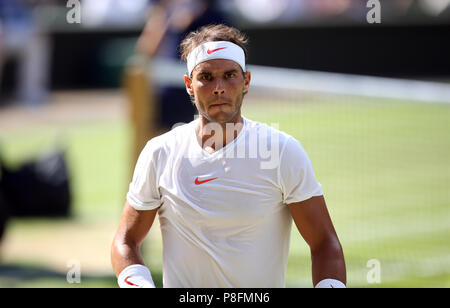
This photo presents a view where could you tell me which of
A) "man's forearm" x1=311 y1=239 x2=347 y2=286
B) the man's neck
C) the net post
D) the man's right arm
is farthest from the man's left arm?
the net post

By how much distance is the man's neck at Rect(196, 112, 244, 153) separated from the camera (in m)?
3.48

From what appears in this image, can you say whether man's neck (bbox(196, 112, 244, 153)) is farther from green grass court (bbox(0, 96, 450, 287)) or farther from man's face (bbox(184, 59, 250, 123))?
green grass court (bbox(0, 96, 450, 287))

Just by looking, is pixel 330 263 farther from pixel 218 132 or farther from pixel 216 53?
pixel 216 53

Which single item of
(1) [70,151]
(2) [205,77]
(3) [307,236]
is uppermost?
(1) [70,151]

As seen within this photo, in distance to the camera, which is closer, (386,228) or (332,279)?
(332,279)

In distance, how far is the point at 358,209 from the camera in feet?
27.1

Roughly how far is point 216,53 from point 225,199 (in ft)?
2.01

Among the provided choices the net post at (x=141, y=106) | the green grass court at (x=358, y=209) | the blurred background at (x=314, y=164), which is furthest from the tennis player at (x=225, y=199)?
the net post at (x=141, y=106)

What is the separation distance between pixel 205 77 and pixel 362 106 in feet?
15.9

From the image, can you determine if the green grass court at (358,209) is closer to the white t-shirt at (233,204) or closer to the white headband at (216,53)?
the white t-shirt at (233,204)

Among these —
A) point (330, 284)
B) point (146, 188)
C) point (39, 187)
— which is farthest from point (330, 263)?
point (39, 187)
